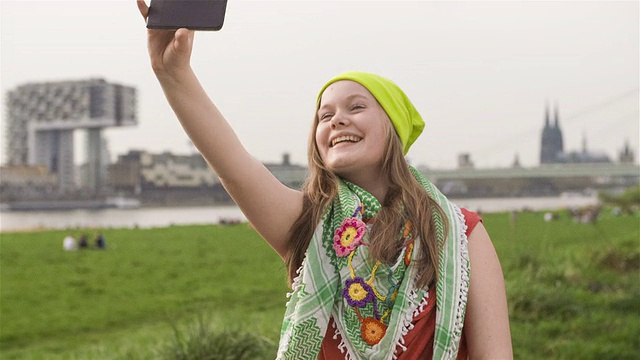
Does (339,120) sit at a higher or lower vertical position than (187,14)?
lower

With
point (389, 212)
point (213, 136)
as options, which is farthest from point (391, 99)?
point (213, 136)

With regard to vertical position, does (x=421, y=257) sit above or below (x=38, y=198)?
above

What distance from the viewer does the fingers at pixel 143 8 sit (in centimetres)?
168

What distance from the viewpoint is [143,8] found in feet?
→ 5.55

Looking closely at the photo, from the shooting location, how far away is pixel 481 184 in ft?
129

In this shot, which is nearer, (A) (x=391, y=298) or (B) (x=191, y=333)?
(A) (x=391, y=298)

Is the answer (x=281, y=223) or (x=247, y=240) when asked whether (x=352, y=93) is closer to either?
(x=281, y=223)

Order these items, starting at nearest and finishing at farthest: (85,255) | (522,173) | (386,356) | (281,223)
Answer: (386,356) → (281,223) → (85,255) → (522,173)

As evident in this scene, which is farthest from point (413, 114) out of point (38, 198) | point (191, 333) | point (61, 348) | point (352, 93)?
point (38, 198)

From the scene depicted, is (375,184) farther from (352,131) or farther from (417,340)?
(417,340)

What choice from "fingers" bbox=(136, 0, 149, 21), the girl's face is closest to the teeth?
the girl's face

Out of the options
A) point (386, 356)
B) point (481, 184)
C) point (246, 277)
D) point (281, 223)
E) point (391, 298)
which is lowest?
point (481, 184)

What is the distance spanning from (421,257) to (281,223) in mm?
393

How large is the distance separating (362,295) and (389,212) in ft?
0.85
